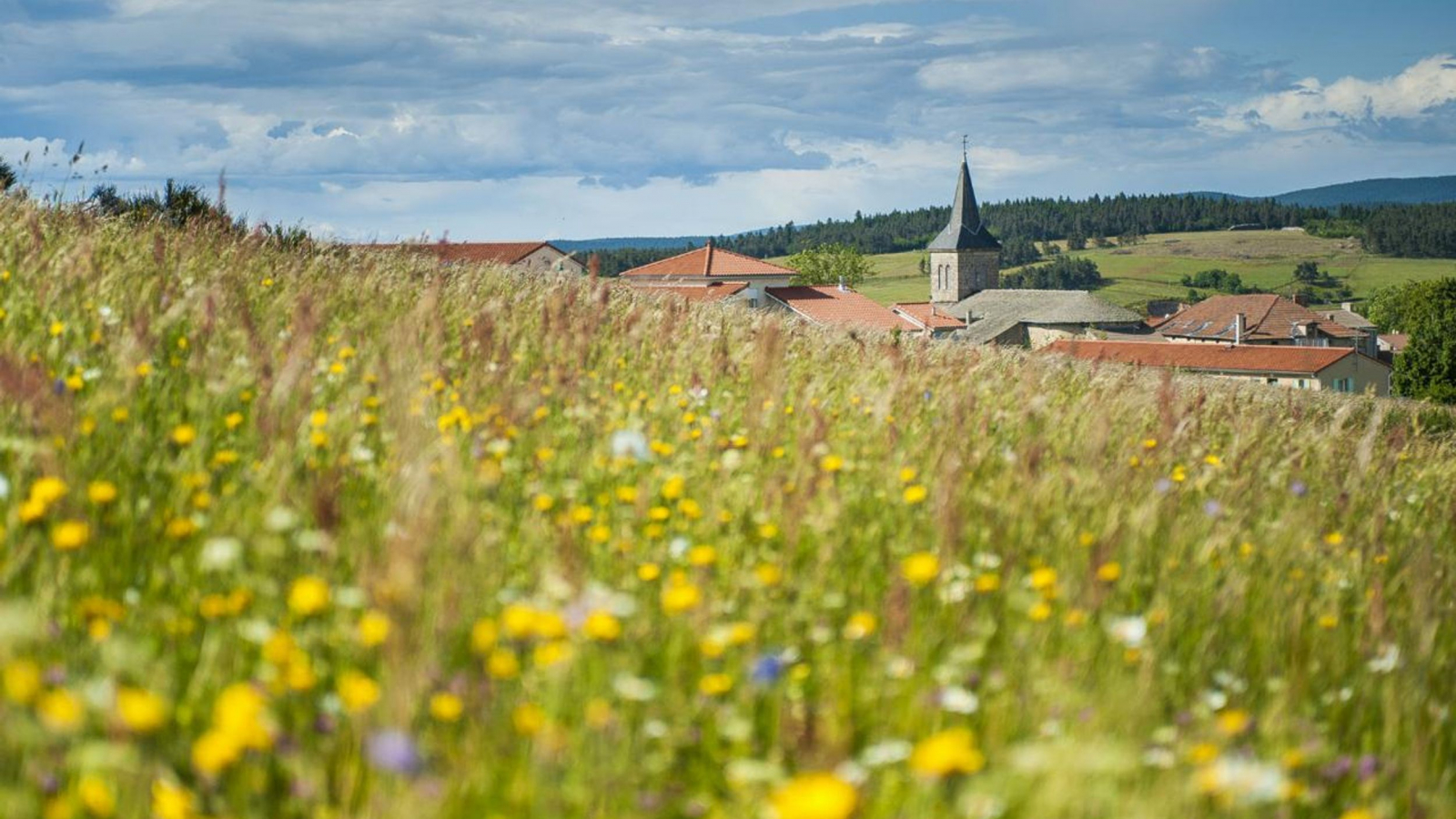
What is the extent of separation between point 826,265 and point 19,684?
137548 millimetres

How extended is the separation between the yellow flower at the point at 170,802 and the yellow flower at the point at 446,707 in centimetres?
48

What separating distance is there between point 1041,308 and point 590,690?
12422 cm

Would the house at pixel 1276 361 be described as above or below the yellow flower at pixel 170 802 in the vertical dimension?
below

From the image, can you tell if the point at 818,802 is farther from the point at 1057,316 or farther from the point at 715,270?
the point at 1057,316

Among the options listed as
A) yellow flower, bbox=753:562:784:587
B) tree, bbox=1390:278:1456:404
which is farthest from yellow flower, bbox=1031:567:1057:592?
tree, bbox=1390:278:1456:404

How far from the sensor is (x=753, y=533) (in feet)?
13.3

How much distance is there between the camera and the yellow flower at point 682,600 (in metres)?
2.84

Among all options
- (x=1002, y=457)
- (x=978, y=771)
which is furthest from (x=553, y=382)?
(x=978, y=771)

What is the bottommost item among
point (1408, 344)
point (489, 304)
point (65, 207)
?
point (1408, 344)

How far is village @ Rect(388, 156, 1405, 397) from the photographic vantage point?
65.7 metres

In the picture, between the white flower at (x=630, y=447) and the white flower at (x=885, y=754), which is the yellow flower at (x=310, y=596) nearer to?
the white flower at (x=885, y=754)

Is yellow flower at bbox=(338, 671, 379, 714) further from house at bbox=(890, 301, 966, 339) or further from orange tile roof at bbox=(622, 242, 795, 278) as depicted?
house at bbox=(890, 301, 966, 339)

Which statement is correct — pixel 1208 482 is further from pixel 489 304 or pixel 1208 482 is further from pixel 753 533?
pixel 489 304

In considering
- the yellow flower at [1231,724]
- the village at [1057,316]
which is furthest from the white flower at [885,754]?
the village at [1057,316]
